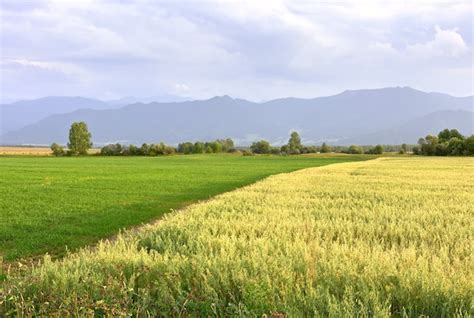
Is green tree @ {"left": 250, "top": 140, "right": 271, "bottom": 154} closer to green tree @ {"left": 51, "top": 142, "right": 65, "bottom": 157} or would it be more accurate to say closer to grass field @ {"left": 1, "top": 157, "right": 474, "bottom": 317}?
green tree @ {"left": 51, "top": 142, "right": 65, "bottom": 157}

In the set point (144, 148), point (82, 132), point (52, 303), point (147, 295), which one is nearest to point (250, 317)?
point (147, 295)

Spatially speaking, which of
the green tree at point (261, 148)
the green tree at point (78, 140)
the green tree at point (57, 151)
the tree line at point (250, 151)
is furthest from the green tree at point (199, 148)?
the green tree at point (57, 151)

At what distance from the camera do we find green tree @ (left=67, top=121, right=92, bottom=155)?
148750 millimetres

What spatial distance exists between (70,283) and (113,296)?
1.13m

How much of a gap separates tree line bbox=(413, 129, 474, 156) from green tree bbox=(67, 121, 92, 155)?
118 m

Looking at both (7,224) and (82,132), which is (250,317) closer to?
(7,224)

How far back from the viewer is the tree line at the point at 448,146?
11503 centimetres

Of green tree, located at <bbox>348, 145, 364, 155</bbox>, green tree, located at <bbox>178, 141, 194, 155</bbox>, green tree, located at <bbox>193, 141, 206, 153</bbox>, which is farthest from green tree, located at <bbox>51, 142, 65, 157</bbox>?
green tree, located at <bbox>348, 145, 364, 155</bbox>

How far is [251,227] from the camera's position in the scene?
1048 cm

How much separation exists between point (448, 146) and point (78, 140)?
410ft

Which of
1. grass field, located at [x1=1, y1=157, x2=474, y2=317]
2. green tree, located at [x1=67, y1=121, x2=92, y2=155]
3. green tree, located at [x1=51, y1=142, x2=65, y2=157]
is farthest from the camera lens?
green tree, located at [x1=67, y1=121, x2=92, y2=155]

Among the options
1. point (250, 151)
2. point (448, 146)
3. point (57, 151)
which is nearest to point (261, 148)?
point (250, 151)

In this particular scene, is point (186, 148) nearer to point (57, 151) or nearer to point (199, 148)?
point (199, 148)

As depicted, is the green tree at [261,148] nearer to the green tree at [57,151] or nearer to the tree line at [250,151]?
the tree line at [250,151]
